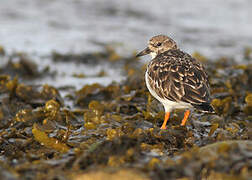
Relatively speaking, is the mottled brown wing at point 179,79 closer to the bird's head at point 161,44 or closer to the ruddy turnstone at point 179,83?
the ruddy turnstone at point 179,83

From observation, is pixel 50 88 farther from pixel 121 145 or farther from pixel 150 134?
pixel 121 145

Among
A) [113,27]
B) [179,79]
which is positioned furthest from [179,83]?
A: [113,27]

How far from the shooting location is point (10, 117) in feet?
14.5

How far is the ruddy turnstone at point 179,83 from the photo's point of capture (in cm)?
351

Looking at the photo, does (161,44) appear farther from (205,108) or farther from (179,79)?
(205,108)

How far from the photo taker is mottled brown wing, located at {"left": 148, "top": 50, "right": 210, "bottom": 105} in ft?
11.6

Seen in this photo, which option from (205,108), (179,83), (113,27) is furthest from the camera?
(113,27)

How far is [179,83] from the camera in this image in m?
3.61

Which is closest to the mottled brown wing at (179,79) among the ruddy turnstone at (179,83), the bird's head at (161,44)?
the ruddy turnstone at (179,83)

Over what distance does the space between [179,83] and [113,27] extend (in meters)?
6.52

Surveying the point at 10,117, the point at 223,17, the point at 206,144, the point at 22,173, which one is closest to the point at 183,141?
the point at 206,144

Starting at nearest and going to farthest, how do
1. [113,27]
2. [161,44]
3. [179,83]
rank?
[179,83]
[161,44]
[113,27]

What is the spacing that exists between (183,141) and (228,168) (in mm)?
983

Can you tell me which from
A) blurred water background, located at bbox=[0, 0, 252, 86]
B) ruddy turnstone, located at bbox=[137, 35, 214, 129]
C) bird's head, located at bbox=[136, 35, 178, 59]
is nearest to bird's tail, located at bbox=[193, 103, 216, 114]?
ruddy turnstone, located at bbox=[137, 35, 214, 129]
